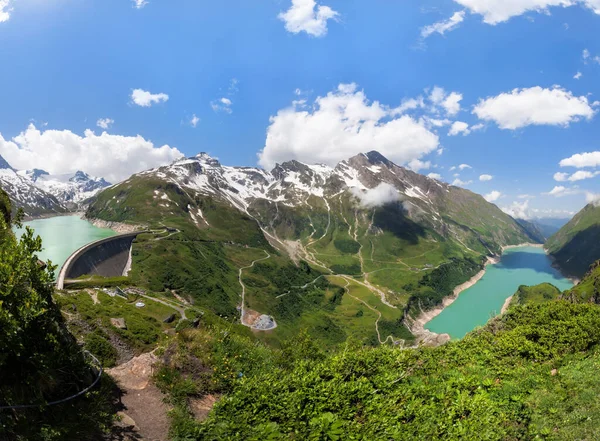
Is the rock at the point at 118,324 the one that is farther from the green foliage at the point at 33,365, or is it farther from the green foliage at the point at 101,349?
the green foliage at the point at 33,365

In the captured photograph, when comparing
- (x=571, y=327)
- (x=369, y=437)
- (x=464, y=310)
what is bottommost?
(x=464, y=310)

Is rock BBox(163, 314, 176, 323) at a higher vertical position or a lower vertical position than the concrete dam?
lower

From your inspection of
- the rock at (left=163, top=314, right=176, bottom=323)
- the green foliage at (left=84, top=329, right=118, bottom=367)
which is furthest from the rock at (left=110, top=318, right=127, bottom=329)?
the rock at (left=163, top=314, right=176, bottom=323)

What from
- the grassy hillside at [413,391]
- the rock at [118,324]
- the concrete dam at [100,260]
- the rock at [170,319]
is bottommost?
the grassy hillside at [413,391]

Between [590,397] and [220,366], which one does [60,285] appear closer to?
[220,366]

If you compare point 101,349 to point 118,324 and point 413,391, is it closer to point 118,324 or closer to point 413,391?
point 118,324

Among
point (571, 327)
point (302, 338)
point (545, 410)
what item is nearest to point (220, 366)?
point (302, 338)

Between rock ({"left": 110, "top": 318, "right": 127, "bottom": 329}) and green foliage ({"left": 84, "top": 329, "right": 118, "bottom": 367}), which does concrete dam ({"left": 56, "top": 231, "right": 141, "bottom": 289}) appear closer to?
rock ({"left": 110, "top": 318, "right": 127, "bottom": 329})

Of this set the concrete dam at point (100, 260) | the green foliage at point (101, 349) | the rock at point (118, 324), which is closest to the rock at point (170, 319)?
the concrete dam at point (100, 260)
